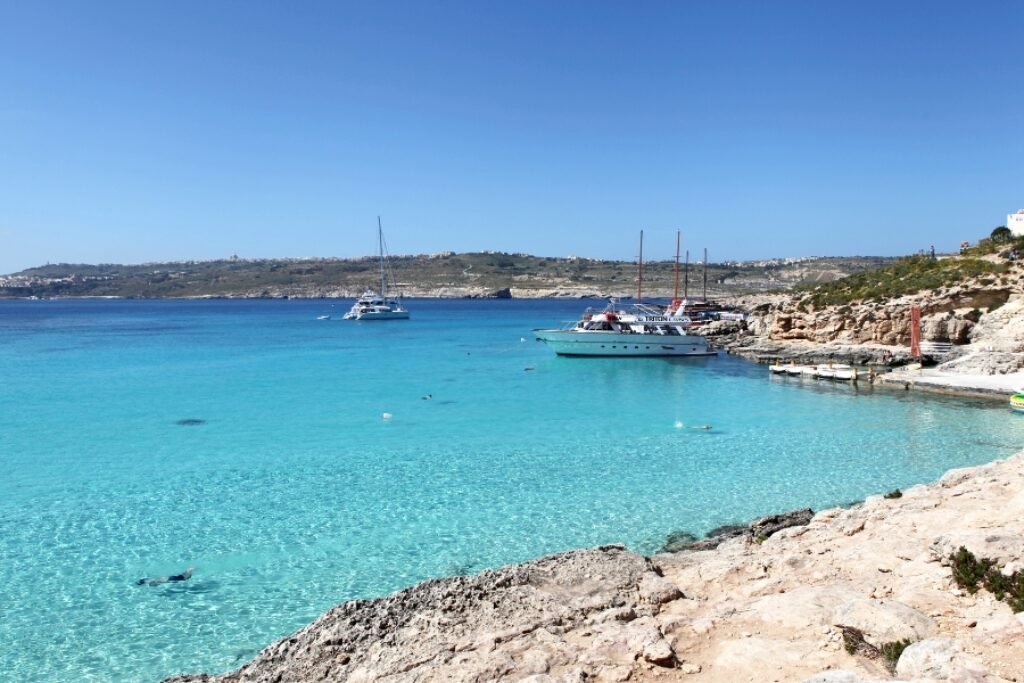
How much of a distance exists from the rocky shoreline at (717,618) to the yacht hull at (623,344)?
111 feet

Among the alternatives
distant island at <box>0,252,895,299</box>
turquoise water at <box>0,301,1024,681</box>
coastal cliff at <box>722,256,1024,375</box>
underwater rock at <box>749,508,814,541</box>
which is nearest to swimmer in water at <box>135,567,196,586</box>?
turquoise water at <box>0,301,1024,681</box>

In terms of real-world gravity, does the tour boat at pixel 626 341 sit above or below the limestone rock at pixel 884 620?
below

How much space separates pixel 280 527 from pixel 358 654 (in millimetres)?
6421

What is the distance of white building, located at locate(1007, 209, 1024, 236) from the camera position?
177ft

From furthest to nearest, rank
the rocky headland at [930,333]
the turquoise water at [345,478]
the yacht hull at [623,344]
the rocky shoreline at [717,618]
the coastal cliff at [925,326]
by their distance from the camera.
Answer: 1. the yacht hull at [623,344]
2. the coastal cliff at [925,326]
3. the rocky headland at [930,333]
4. the turquoise water at [345,478]
5. the rocky shoreline at [717,618]

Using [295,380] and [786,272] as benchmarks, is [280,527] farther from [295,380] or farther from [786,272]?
[786,272]

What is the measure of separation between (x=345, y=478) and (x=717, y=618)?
1122 cm

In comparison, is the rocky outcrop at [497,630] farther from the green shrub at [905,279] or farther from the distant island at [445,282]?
the distant island at [445,282]

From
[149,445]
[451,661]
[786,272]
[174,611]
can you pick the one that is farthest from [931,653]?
[786,272]

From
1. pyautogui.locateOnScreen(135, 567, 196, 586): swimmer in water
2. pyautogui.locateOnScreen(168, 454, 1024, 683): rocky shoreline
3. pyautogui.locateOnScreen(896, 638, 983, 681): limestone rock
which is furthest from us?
pyautogui.locateOnScreen(135, 567, 196, 586): swimmer in water

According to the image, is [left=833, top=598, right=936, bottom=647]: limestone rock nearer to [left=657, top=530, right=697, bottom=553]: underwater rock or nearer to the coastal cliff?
[left=657, top=530, right=697, bottom=553]: underwater rock

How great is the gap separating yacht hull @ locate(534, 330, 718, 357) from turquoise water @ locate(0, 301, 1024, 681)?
9.05 m

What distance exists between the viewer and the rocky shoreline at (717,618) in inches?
218

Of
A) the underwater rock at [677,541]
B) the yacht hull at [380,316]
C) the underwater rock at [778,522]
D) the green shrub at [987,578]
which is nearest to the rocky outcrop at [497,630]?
the underwater rock at [677,541]
